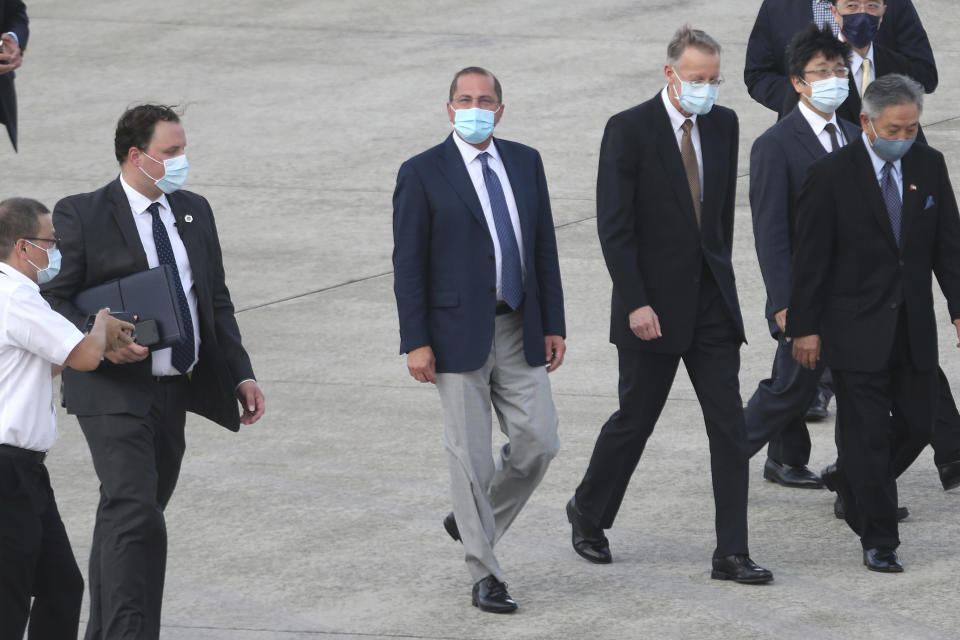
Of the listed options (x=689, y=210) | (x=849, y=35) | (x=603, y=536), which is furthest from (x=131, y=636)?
(x=849, y=35)

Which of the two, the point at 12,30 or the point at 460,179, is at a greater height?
the point at 12,30

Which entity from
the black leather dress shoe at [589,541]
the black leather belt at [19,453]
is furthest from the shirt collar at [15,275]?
the black leather dress shoe at [589,541]

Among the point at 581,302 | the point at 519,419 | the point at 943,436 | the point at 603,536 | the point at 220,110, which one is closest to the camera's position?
the point at 519,419

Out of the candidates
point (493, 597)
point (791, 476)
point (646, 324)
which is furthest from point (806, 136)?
point (493, 597)

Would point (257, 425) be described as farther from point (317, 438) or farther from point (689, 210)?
point (689, 210)

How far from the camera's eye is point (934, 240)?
6.60 metres

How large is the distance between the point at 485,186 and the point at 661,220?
0.74 metres

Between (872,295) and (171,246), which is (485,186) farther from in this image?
(872,295)

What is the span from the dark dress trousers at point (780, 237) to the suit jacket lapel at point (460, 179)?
148 centimetres

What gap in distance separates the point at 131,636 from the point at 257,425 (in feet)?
10.1

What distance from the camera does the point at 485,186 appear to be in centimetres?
629

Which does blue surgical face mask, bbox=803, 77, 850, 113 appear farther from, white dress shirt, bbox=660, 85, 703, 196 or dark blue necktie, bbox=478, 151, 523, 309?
dark blue necktie, bbox=478, 151, 523, 309

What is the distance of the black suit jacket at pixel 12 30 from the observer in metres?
9.37

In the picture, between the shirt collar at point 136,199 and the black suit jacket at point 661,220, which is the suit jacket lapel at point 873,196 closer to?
the black suit jacket at point 661,220
